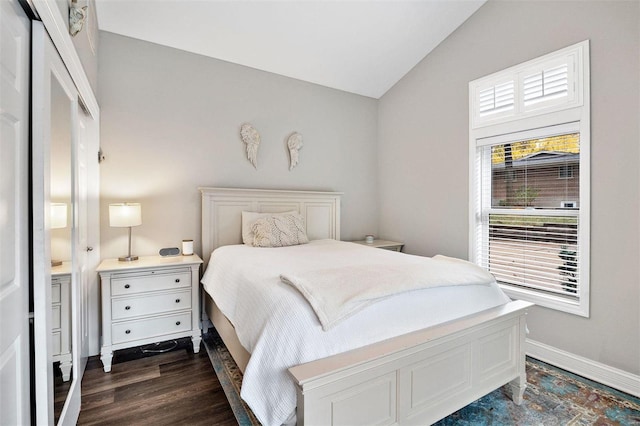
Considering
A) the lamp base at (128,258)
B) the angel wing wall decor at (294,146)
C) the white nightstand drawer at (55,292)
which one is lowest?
the lamp base at (128,258)

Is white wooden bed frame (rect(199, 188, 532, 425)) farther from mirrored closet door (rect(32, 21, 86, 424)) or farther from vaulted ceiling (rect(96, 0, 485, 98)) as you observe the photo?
vaulted ceiling (rect(96, 0, 485, 98))

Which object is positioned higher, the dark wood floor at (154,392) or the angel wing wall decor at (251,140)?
the angel wing wall decor at (251,140)

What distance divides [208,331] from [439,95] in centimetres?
Result: 349

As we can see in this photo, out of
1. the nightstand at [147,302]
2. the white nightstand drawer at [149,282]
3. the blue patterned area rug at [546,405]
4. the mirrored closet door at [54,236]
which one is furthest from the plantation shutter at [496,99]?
the mirrored closet door at [54,236]

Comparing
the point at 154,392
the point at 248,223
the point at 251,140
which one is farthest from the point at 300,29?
the point at 154,392

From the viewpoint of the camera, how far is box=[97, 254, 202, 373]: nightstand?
94.3 inches

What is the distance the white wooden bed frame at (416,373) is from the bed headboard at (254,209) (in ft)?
3.45

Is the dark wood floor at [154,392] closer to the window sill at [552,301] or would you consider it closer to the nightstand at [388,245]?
the nightstand at [388,245]

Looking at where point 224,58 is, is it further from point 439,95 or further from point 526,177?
point 526,177

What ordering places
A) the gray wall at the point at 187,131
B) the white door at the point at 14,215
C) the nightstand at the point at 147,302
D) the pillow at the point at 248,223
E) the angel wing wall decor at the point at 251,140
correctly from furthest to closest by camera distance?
1. the angel wing wall decor at the point at 251,140
2. the pillow at the point at 248,223
3. the gray wall at the point at 187,131
4. the nightstand at the point at 147,302
5. the white door at the point at 14,215

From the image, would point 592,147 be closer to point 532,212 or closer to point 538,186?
point 538,186

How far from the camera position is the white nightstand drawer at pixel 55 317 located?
136cm

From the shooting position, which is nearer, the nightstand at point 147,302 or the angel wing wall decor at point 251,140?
the nightstand at point 147,302

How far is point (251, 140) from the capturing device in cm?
344
